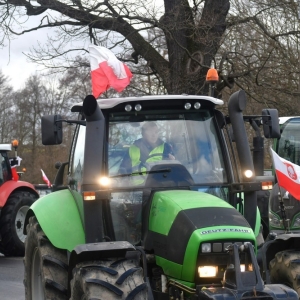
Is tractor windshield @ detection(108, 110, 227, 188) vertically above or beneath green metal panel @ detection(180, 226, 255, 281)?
above

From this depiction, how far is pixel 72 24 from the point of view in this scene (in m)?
18.2

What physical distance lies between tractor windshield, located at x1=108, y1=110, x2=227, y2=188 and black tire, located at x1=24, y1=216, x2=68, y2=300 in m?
0.79

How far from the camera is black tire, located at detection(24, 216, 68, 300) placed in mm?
5523

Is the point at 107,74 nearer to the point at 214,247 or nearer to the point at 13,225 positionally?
the point at 214,247

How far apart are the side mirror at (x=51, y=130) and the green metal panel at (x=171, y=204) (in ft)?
3.09

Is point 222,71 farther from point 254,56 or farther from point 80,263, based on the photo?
point 80,263

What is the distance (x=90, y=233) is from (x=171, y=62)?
13.1 m

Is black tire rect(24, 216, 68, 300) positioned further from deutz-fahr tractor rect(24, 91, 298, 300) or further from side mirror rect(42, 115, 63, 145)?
side mirror rect(42, 115, 63, 145)

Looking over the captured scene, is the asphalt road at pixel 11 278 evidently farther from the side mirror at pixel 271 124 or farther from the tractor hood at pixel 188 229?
the side mirror at pixel 271 124

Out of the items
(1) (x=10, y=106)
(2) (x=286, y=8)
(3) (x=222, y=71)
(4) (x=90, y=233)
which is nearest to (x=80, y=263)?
(4) (x=90, y=233)

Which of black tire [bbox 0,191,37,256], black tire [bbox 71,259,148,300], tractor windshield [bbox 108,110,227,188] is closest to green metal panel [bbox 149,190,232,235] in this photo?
tractor windshield [bbox 108,110,227,188]

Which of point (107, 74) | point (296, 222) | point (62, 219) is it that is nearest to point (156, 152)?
point (62, 219)

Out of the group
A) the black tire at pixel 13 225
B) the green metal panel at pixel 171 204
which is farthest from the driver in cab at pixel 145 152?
the black tire at pixel 13 225

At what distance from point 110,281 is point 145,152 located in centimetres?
141
